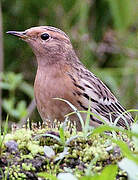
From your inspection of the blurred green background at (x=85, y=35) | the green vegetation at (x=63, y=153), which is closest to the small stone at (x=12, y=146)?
the green vegetation at (x=63, y=153)

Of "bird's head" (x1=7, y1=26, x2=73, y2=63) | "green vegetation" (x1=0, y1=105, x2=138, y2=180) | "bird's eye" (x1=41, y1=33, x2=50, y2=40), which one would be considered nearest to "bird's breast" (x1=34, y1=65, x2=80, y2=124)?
"bird's head" (x1=7, y1=26, x2=73, y2=63)

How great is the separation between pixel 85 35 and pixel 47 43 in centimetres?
311

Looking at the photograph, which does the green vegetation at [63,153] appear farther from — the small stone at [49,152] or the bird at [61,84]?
the bird at [61,84]

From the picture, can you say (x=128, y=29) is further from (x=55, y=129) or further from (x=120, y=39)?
(x=55, y=129)

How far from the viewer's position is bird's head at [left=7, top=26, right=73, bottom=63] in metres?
5.50

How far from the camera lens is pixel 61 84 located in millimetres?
5027

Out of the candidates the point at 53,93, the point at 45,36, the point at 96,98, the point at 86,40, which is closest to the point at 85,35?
the point at 86,40

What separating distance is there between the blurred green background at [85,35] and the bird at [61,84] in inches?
108

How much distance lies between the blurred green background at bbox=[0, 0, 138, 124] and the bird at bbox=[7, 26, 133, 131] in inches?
108

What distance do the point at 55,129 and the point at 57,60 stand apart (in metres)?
2.12

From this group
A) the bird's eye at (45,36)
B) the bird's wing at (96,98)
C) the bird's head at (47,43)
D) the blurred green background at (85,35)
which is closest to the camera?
the bird's wing at (96,98)

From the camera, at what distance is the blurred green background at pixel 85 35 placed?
8.53m

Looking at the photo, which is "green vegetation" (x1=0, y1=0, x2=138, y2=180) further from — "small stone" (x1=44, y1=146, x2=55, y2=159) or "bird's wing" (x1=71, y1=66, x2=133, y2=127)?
"small stone" (x1=44, y1=146, x2=55, y2=159)

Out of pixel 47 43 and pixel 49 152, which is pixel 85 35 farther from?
pixel 49 152
